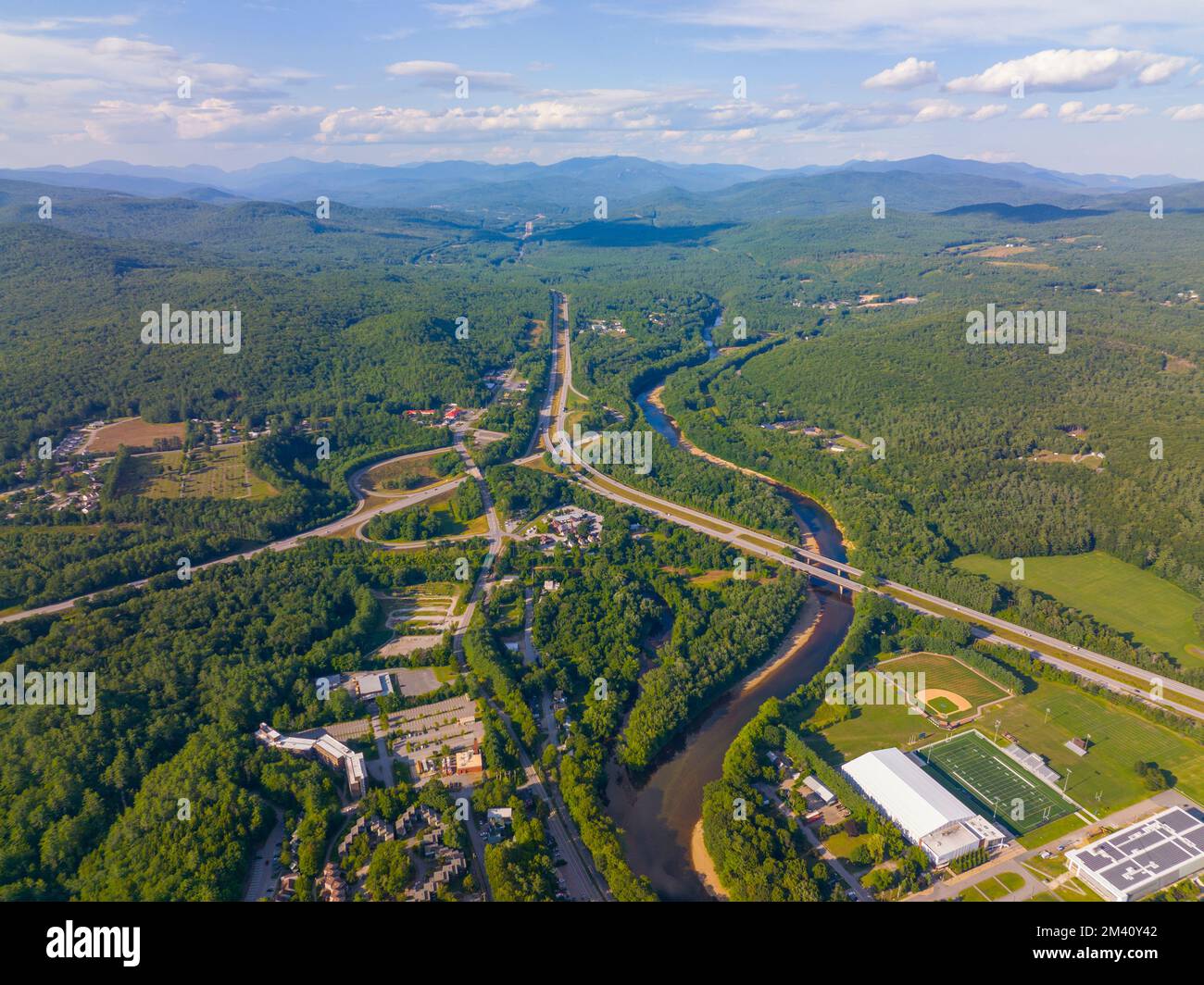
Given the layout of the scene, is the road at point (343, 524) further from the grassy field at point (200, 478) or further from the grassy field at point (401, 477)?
the grassy field at point (200, 478)

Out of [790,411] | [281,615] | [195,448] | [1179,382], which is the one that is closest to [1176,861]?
[281,615]

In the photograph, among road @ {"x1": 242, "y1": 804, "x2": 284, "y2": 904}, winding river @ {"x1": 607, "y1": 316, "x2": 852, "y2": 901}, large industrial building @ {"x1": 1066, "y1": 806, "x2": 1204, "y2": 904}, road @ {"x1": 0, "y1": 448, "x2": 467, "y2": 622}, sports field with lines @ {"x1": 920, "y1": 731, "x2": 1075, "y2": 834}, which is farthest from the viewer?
road @ {"x1": 0, "y1": 448, "x2": 467, "y2": 622}

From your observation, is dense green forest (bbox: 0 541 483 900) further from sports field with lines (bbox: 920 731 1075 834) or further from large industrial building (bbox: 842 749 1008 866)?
sports field with lines (bbox: 920 731 1075 834)

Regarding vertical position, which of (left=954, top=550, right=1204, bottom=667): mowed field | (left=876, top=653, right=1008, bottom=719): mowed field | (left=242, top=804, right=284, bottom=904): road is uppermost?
(left=954, top=550, right=1204, bottom=667): mowed field

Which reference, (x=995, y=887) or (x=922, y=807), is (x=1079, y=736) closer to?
(x=922, y=807)

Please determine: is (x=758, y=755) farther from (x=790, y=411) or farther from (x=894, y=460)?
(x=790, y=411)

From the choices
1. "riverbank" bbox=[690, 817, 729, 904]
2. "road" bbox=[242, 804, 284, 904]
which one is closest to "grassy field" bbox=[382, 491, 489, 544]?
"road" bbox=[242, 804, 284, 904]

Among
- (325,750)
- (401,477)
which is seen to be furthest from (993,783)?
(401,477)
